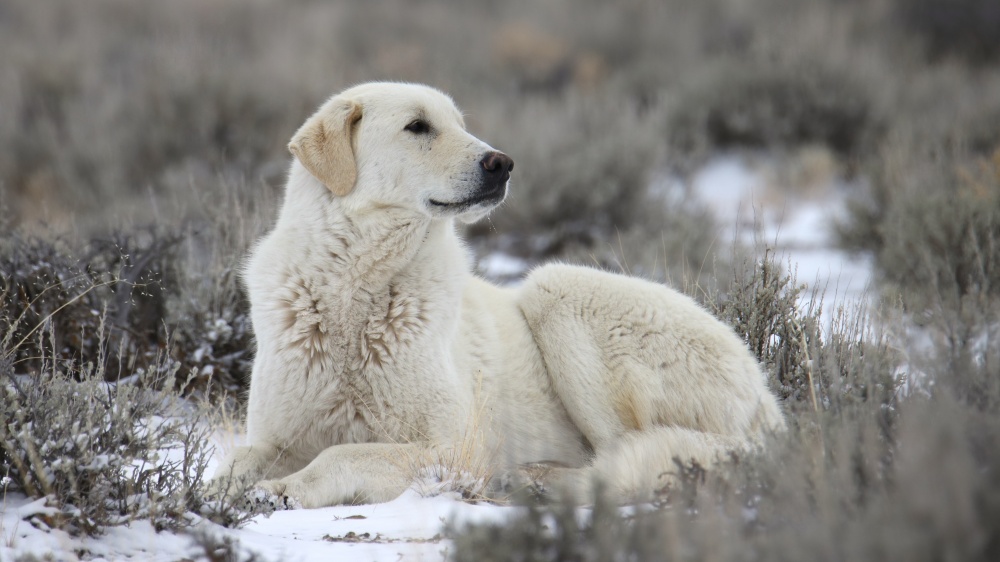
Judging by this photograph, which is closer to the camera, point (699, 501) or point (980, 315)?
point (699, 501)

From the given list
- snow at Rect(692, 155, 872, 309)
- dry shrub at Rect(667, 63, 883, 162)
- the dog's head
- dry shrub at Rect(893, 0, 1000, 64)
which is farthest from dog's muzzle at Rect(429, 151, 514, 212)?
dry shrub at Rect(893, 0, 1000, 64)

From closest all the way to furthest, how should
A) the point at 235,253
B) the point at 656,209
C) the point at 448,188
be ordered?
the point at 448,188
the point at 235,253
the point at 656,209

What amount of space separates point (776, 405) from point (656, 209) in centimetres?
596

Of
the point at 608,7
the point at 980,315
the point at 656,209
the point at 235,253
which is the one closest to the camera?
the point at 980,315

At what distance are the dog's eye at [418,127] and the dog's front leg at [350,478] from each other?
1380mm

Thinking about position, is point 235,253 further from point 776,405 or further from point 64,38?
point 64,38

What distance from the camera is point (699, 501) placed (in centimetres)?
217

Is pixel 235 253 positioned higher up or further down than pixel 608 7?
further down

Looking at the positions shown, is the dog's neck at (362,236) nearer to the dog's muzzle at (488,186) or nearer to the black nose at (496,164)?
the dog's muzzle at (488,186)

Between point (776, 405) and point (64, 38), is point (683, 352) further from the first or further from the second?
Answer: point (64, 38)

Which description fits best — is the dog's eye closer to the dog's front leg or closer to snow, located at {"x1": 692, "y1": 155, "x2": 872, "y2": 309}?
the dog's front leg

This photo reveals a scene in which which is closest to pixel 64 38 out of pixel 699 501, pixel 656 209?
pixel 656 209

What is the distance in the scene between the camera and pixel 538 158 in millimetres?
9797

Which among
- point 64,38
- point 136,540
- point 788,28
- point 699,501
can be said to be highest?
point 788,28
